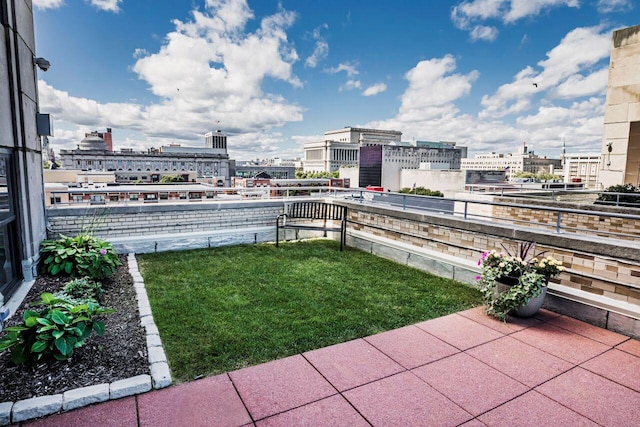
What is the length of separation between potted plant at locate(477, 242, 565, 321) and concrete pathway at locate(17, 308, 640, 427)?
48 cm

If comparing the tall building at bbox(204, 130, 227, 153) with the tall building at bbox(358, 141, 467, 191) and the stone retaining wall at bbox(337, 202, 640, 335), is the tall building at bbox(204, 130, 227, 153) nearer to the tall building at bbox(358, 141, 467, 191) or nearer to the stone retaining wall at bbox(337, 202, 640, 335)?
the tall building at bbox(358, 141, 467, 191)

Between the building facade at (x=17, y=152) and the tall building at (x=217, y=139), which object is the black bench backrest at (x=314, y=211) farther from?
the tall building at (x=217, y=139)

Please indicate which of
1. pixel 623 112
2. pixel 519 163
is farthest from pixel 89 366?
pixel 519 163

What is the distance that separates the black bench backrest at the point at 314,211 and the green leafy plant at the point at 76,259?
16.1 feet

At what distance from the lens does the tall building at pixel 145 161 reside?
96.6m

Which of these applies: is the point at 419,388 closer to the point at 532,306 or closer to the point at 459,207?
the point at 532,306

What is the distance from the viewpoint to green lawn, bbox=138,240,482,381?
4.11 meters

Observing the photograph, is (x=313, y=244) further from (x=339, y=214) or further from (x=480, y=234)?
(x=480, y=234)

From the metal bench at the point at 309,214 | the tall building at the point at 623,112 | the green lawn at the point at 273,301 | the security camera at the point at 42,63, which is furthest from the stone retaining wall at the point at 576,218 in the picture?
the security camera at the point at 42,63

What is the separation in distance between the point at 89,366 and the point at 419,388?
3.16 meters

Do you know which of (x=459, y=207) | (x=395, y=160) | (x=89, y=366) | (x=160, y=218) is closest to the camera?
(x=89, y=366)

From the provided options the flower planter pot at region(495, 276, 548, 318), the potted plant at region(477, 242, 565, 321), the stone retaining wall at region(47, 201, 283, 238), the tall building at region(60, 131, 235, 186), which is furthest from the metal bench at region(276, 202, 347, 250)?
the tall building at region(60, 131, 235, 186)

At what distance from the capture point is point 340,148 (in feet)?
472

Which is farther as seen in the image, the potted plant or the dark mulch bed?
the potted plant
